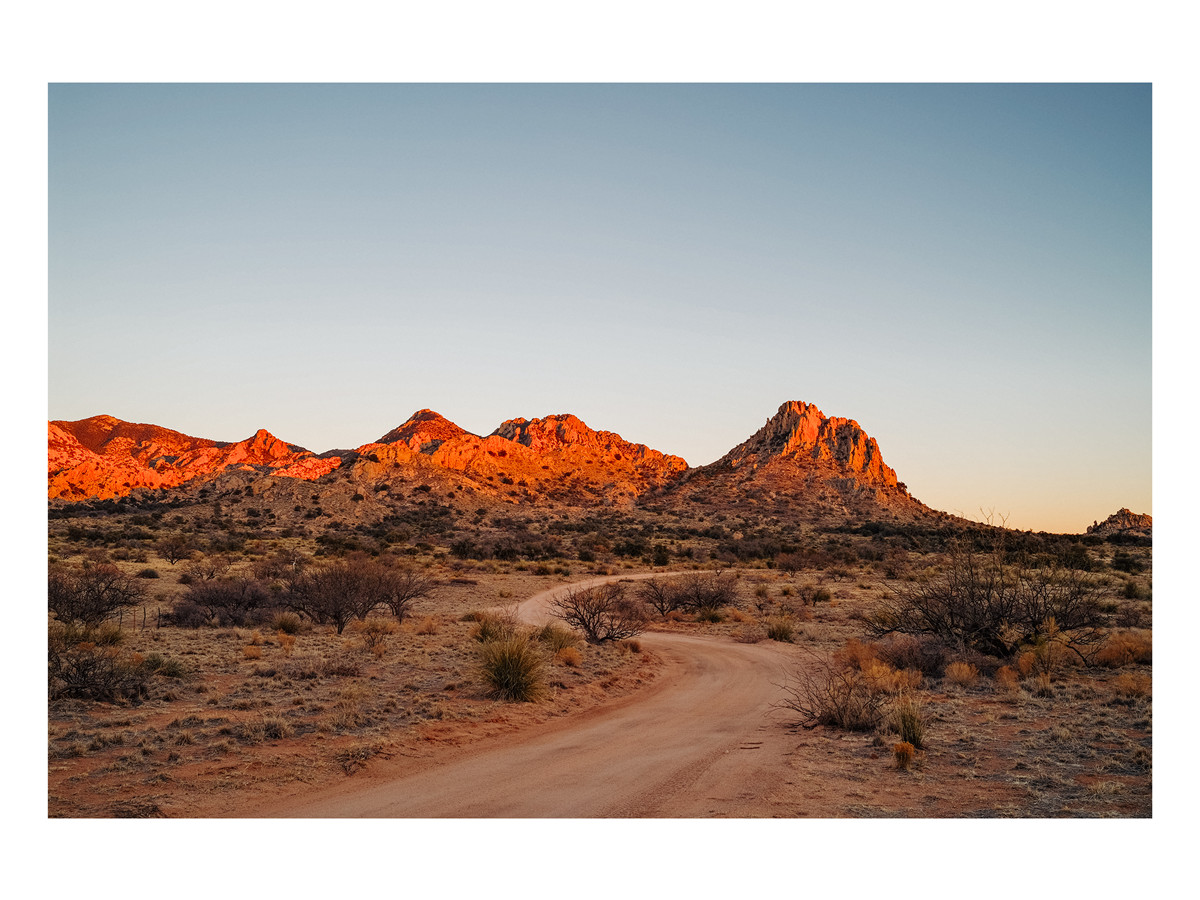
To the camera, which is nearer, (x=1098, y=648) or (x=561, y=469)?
(x=1098, y=648)

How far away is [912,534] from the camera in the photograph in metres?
82.4

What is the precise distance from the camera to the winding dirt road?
340 inches

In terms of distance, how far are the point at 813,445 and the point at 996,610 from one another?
113570mm

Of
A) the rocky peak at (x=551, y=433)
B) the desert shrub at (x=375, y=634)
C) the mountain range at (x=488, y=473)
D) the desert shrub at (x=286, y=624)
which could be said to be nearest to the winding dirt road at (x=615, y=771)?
the desert shrub at (x=375, y=634)

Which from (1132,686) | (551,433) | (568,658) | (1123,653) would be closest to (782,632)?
(568,658)

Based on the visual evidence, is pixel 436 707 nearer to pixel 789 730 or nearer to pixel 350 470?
pixel 789 730

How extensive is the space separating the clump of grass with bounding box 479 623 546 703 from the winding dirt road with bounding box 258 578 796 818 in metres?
1.20

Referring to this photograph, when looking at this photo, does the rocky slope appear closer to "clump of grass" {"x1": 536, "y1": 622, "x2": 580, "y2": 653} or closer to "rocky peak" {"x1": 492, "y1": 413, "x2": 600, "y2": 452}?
"rocky peak" {"x1": 492, "y1": 413, "x2": 600, "y2": 452}

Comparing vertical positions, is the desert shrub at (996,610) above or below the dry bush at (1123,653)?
above

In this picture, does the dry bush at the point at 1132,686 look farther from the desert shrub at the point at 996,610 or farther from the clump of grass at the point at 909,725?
the clump of grass at the point at 909,725

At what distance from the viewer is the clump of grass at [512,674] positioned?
14555mm

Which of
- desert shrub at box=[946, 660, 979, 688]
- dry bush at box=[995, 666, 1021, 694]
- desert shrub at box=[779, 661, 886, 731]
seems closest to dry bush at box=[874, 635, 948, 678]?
desert shrub at box=[946, 660, 979, 688]
